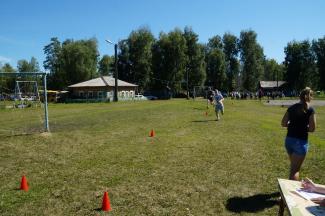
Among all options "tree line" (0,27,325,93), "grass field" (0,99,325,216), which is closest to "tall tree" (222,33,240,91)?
"tree line" (0,27,325,93)

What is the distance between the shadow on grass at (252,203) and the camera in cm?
696

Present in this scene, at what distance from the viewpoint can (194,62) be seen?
94688 mm

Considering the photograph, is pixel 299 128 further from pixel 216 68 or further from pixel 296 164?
pixel 216 68

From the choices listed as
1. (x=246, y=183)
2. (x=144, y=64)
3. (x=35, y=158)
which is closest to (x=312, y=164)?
(x=246, y=183)

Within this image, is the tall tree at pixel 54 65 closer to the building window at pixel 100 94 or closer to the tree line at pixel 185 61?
the tree line at pixel 185 61

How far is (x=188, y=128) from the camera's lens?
19500 millimetres

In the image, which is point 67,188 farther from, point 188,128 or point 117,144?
point 188,128

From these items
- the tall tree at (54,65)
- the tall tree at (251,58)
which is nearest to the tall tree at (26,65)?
the tall tree at (54,65)

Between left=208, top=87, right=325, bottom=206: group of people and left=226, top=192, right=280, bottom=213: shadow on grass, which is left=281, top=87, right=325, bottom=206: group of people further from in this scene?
left=226, top=192, right=280, bottom=213: shadow on grass

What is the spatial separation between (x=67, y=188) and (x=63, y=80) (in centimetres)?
8632

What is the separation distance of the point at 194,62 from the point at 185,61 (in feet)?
10.2

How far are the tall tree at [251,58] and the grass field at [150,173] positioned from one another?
91548 mm

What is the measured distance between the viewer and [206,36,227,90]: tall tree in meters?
102

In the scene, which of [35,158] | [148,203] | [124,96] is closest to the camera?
[148,203]
